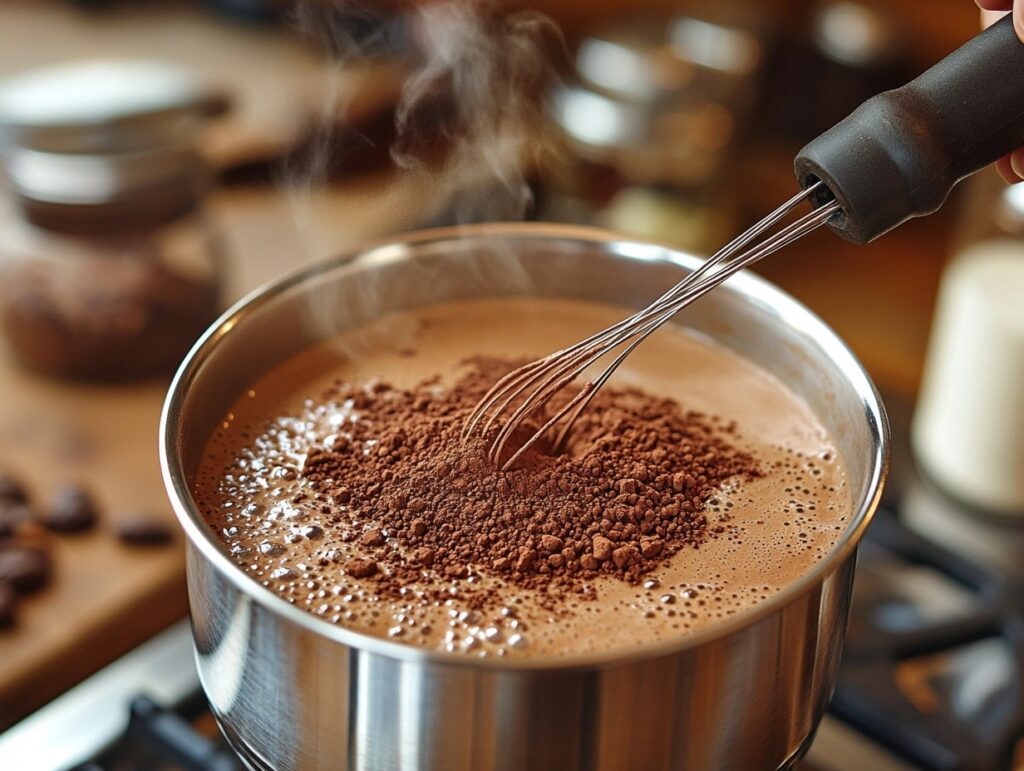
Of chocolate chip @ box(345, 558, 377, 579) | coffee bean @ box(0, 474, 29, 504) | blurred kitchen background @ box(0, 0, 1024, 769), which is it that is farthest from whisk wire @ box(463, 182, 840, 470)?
coffee bean @ box(0, 474, 29, 504)

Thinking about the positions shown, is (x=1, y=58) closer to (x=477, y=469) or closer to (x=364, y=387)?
(x=364, y=387)

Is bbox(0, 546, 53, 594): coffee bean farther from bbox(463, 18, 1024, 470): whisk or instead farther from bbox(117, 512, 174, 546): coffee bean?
bbox(463, 18, 1024, 470): whisk

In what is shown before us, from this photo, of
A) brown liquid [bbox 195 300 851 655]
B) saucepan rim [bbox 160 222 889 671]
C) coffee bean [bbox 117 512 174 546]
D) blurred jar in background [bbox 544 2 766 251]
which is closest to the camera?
saucepan rim [bbox 160 222 889 671]

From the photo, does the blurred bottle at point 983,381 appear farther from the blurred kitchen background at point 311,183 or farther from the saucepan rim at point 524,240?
the saucepan rim at point 524,240

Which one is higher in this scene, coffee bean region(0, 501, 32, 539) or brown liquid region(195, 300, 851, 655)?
brown liquid region(195, 300, 851, 655)

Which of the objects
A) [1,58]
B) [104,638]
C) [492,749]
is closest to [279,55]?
[1,58]

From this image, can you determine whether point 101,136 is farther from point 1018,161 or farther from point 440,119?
point 1018,161
